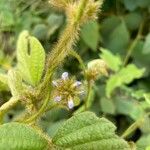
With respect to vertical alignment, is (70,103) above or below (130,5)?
above

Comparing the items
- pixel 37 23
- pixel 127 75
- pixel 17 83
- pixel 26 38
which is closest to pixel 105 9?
pixel 37 23

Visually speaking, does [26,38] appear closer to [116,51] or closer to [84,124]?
[84,124]

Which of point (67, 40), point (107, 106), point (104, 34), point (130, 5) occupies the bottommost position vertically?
point (107, 106)

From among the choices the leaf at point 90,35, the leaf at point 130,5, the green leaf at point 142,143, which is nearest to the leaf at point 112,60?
the leaf at point 90,35

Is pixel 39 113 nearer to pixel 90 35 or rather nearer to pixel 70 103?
pixel 70 103

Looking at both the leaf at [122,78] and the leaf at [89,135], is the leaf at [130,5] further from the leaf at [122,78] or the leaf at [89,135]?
the leaf at [89,135]

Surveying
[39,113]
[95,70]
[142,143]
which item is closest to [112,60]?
[142,143]
